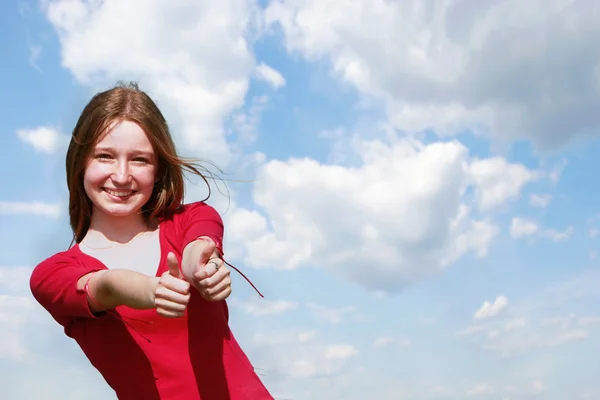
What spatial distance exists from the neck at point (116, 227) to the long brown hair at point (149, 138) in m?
0.09

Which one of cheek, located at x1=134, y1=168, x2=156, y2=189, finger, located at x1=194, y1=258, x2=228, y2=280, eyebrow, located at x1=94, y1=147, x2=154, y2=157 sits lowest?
finger, located at x1=194, y1=258, x2=228, y2=280

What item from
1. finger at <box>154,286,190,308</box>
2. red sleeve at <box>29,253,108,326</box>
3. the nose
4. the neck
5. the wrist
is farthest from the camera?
the neck

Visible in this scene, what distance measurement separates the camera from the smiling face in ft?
13.0

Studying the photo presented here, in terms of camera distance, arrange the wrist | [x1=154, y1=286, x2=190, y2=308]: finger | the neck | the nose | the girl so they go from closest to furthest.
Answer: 1. [x1=154, y1=286, x2=190, y2=308]: finger
2. the wrist
3. the girl
4. the nose
5. the neck

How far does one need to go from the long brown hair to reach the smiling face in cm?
5

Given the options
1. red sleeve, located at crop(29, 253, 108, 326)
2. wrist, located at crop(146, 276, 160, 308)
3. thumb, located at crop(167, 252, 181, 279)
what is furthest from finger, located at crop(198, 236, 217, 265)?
red sleeve, located at crop(29, 253, 108, 326)

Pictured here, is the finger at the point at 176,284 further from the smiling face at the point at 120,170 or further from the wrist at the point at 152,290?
the smiling face at the point at 120,170

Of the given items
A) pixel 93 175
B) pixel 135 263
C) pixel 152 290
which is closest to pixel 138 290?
pixel 152 290

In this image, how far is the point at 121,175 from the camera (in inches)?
155

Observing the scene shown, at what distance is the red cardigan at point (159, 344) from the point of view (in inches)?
148

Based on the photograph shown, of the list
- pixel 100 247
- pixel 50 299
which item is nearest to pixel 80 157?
pixel 100 247

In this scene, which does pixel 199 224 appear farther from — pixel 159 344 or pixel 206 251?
pixel 159 344

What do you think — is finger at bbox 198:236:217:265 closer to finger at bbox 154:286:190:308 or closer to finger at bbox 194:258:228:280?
finger at bbox 194:258:228:280

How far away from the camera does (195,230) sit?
149 inches
